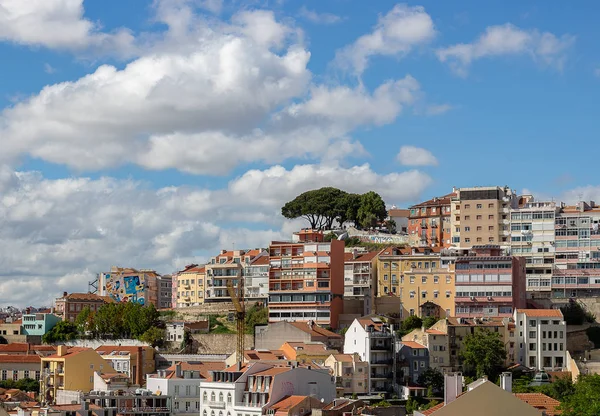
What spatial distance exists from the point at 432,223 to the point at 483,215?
30.1ft

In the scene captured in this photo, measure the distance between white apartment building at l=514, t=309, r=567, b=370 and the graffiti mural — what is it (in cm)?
6193

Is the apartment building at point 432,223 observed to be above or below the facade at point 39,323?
above

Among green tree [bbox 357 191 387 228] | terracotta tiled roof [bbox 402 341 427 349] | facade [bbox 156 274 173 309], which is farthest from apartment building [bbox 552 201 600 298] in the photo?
facade [bbox 156 274 173 309]

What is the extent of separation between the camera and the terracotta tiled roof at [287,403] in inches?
2372

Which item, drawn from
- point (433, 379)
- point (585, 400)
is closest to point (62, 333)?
point (433, 379)

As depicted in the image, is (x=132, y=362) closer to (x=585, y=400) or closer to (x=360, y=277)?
(x=360, y=277)

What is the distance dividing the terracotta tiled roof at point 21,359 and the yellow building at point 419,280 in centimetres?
2903

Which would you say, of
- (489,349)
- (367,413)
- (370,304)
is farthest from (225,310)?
(367,413)

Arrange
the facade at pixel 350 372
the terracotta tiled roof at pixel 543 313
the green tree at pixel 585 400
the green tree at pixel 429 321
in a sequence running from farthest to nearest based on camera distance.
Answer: the green tree at pixel 429 321, the terracotta tiled roof at pixel 543 313, the facade at pixel 350 372, the green tree at pixel 585 400

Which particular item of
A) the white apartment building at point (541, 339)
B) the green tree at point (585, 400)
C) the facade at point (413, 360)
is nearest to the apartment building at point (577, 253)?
the white apartment building at point (541, 339)

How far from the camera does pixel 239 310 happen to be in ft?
324

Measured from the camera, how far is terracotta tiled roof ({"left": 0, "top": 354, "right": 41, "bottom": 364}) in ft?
307

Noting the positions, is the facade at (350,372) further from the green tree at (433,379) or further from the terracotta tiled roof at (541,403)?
the terracotta tiled roof at (541,403)

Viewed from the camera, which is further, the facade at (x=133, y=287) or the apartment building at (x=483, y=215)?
the facade at (x=133, y=287)
